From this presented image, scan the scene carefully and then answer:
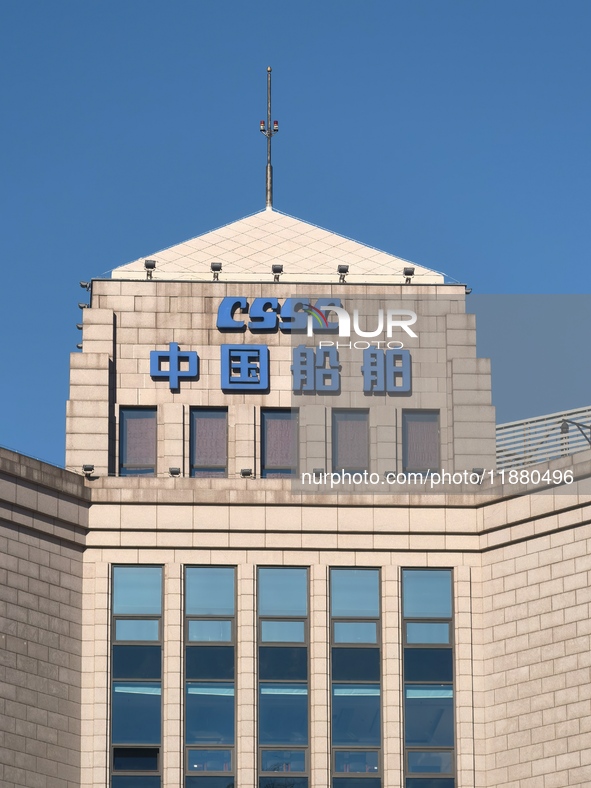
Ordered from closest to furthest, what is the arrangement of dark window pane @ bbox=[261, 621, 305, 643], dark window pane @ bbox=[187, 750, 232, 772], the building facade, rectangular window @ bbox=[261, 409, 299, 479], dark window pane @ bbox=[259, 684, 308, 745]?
the building facade → dark window pane @ bbox=[187, 750, 232, 772] → dark window pane @ bbox=[259, 684, 308, 745] → dark window pane @ bbox=[261, 621, 305, 643] → rectangular window @ bbox=[261, 409, 299, 479]

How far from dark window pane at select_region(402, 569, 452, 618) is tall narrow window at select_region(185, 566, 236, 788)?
5.18m

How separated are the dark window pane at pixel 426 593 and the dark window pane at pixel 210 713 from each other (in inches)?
231

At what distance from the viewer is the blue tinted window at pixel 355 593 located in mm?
57344

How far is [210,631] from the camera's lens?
56844 mm

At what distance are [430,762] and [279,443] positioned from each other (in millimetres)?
11104

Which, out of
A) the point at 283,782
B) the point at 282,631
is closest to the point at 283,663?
the point at 282,631

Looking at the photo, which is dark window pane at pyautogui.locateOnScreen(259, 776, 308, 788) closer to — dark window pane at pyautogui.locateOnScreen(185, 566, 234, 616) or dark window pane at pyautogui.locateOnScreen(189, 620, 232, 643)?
dark window pane at pyautogui.locateOnScreen(189, 620, 232, 643)

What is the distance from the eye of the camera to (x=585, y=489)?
5559cm

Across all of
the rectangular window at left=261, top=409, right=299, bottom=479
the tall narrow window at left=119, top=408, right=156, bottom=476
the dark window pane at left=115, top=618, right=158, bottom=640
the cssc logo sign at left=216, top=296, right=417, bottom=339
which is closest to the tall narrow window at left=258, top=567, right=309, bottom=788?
the dark window pane at left=115, top=618, right=158, bottom=640

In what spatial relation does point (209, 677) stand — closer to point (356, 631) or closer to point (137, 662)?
point (137, 662)

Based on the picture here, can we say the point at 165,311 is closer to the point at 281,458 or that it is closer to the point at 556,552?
the point at 281,458

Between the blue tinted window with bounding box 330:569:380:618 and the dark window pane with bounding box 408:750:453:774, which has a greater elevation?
the blue tinted window with bounding box 330:569:380:618

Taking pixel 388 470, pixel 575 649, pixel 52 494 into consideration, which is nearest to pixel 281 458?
pixel 388 470

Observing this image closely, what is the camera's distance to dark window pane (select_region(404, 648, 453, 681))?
56.8 m
